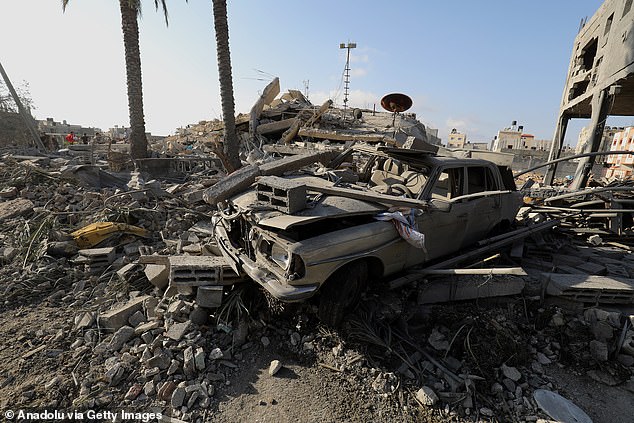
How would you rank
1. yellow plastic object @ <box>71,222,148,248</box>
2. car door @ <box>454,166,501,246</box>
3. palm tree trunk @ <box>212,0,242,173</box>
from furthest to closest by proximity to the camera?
1. palm tree trunk @ <box>212,0,242,173</box>
2. yellow plastic object @ <box>71,222,148,248</box>
3. car door @ <box>454,166,501,246</box>

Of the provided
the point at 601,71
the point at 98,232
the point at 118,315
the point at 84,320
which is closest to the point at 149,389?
the point at 118,315

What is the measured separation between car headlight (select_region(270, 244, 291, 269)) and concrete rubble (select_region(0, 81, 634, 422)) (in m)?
0.44

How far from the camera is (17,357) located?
296cm

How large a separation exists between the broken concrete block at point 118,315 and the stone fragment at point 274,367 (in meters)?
1.73

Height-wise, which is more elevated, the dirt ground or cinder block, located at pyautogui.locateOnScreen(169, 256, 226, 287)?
cinder block, located at pyautogui.locateOnScreen(169, 256, 226, 287)

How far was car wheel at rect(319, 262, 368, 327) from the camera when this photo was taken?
3137 mm

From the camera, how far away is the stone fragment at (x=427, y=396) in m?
2.67

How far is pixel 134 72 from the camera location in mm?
9656

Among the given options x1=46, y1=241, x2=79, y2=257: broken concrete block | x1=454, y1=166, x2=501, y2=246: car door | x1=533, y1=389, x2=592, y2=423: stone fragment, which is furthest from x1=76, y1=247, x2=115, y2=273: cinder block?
x1=533, y1=389, x2=592, y2=423: stone fragment

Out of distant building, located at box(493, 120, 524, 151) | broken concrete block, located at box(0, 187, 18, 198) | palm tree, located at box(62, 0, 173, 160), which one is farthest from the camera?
distant building, located at box(493, 120, 524, 151)

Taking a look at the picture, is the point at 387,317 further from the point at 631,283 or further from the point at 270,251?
the point at 631,283

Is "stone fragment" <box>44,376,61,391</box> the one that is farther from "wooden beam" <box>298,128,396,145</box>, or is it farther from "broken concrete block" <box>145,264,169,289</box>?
"wooden beam" <box>298,128,396,145</box>

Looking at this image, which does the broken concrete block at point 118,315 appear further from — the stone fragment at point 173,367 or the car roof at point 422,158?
the car roof at point 422,158

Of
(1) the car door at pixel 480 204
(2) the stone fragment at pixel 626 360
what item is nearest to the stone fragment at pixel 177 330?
(1) the car door at pixel 480 204
